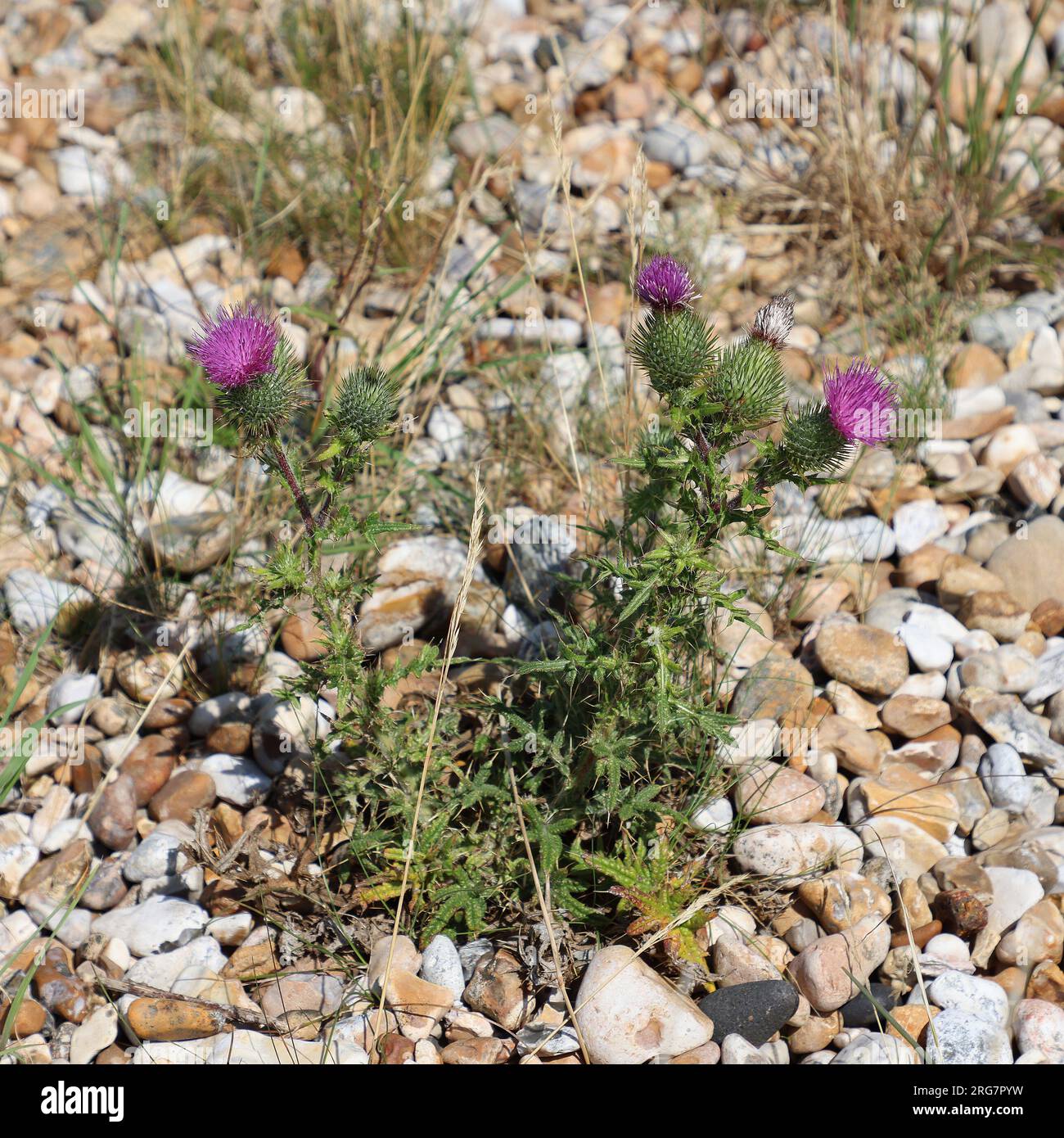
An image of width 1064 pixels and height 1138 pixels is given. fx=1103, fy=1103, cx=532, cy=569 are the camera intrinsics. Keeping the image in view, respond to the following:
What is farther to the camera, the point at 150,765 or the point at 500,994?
the point at 150,765

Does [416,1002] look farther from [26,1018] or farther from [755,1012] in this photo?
[26,1018]

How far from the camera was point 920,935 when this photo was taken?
9.16 feet

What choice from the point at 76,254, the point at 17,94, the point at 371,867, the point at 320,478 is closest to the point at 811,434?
the point at 320,478

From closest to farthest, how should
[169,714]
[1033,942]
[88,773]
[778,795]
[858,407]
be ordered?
[858,407] → [1033,942] → [778,795] → [88,773] → [169,714]

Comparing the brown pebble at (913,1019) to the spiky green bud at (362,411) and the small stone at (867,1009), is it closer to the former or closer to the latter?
the small stone at (867,1009)

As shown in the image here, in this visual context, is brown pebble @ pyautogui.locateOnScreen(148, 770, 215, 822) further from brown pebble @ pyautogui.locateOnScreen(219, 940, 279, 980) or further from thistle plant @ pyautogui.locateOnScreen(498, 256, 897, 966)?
thistle plant @ pyautogui.locateOnScreen(498, 256, 897, 966)

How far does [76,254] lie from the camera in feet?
15.9

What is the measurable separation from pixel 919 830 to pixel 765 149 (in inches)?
135

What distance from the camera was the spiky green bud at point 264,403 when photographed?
2.39 meters

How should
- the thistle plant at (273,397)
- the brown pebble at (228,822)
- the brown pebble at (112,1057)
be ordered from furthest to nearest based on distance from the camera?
the brown pebble at (228,822) → the brown pebble at (112,1057) → the thistle plant at (273,397)

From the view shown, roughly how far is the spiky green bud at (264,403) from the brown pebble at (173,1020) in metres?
1.35

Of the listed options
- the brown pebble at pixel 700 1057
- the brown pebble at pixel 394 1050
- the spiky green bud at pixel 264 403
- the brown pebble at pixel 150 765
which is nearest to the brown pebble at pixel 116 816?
the brown pebble at pixel 150 765

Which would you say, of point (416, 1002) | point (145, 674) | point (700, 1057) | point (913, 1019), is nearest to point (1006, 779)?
point (913, 1019)

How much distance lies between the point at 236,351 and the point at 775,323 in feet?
3.90
